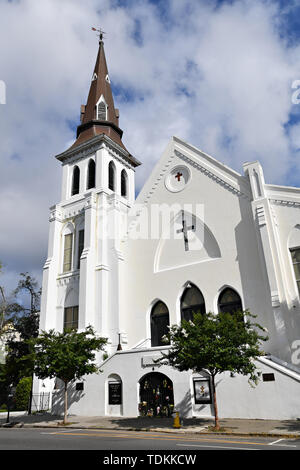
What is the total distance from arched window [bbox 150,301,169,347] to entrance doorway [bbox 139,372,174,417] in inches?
142

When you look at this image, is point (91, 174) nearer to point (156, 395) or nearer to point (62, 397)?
point (62, 397)

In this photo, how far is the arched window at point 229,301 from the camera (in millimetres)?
20438

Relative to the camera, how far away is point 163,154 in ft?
87.1

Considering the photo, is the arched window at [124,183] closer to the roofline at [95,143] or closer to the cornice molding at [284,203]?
the roofline at [95,143]

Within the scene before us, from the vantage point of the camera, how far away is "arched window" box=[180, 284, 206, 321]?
21.7 metres

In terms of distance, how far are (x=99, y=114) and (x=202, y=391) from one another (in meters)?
25.5

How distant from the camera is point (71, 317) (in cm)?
2588

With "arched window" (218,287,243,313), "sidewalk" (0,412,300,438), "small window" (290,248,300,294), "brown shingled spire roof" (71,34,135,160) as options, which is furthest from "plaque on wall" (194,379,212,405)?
"brown shingled spire roof" (71,34,135,160)

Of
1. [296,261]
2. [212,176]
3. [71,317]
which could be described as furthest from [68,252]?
[296,261]
